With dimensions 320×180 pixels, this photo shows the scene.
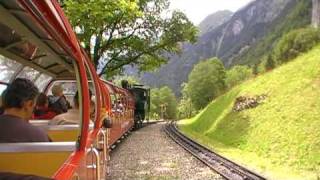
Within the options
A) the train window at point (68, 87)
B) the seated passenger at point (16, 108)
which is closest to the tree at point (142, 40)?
the train window at point (68, 87)

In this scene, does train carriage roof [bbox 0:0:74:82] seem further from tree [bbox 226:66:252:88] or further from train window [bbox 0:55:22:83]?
tree [bbox 226:66:252:88]

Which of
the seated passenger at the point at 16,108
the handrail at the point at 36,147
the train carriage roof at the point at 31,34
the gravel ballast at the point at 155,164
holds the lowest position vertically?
the gravel ballast at the point at 155,164

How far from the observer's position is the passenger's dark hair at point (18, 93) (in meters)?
4.02

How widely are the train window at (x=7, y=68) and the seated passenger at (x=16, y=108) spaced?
1.25 meters

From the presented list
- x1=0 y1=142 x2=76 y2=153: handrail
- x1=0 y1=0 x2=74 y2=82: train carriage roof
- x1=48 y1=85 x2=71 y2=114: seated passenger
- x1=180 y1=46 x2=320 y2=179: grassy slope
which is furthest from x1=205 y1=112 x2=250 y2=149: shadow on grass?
x1=0 y1=142 x2=76 y2=153: handrail

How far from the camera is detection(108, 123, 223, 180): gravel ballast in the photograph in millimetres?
13413

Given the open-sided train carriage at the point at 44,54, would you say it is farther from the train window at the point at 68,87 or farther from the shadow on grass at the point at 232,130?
the shadow on grass at the point at 232,130

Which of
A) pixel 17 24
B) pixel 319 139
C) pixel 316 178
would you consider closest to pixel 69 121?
pixel 17 24

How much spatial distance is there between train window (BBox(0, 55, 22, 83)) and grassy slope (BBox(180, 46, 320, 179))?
813 cm

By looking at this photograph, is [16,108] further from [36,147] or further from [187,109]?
[187,109]

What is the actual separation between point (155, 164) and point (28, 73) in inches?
358

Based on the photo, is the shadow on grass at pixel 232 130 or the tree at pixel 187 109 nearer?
the shadow on grass at pixel 232 130

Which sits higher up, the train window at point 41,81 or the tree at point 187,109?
the tree at point 187,109

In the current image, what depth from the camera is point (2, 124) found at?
4125 mm
